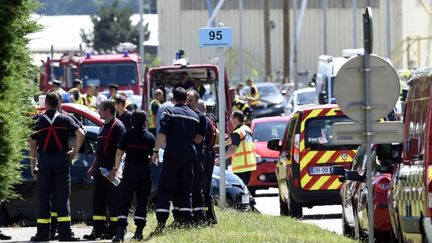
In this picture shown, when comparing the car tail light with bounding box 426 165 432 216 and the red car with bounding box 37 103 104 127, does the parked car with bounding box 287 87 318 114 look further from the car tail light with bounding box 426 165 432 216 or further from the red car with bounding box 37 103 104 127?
the car tail light with bounding box 426 165 432 216

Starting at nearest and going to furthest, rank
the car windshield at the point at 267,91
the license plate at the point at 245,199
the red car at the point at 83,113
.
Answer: the license plate at the point at 245,199, the red car at the point at 83,113, the car windshield at the point at 267,91

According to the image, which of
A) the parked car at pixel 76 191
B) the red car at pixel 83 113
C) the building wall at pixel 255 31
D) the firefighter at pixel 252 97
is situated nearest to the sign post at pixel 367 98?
the parked car at pixel 76 191

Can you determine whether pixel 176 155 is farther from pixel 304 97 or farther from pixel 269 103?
pixel 269 103

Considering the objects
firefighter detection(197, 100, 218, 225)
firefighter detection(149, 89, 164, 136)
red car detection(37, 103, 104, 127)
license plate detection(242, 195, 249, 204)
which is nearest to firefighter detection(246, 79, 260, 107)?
firefighter detection(149, 89, 164, 136)

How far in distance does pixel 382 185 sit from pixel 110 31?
298ft

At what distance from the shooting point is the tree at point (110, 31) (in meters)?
105

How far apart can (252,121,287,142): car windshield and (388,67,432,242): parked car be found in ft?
45.4

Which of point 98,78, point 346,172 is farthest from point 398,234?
point 98,78

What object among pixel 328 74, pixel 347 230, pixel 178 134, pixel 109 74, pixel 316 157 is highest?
pixel 178 134

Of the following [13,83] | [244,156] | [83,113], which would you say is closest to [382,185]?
[13,83]

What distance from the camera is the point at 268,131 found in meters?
28.9

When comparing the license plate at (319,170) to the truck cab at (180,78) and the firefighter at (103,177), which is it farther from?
the truck cab at (180,78)

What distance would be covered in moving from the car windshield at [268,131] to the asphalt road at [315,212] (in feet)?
3.84

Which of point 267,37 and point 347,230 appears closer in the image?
point 347,230
